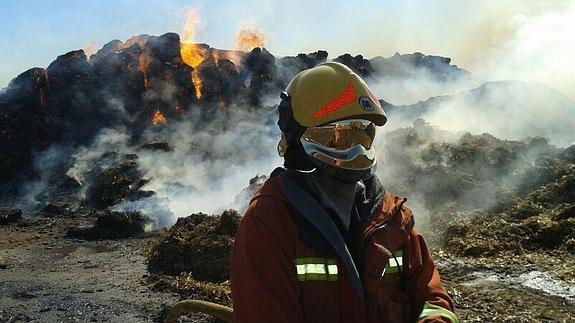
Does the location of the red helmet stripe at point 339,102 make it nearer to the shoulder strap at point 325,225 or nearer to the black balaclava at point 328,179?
the black balaclava at point 328,179

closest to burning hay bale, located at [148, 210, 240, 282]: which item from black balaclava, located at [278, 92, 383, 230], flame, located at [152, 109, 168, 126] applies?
black balaclava, located at [278, 92, 383, 230]

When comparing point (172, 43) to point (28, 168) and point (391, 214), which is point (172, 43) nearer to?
point (28, 168)

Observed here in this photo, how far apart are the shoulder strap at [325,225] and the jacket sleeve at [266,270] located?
0.08 meters

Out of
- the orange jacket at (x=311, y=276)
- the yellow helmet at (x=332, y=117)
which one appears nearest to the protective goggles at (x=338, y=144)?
the yellow helmet at (x=332, y=117)

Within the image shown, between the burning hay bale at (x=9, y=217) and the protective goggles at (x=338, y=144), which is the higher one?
the burning hay bale at (x=9, y=217)

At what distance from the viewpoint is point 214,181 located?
74.9ft

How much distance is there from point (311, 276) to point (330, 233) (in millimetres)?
200

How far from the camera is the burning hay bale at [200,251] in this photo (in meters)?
9.81

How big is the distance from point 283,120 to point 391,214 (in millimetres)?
712

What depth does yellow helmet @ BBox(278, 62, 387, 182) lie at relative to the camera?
221 centimetres

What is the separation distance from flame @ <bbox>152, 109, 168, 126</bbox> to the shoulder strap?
30.8 meters

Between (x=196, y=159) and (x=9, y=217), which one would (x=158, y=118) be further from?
(x=9, y=217)

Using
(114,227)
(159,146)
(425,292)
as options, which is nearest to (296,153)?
(425,292)

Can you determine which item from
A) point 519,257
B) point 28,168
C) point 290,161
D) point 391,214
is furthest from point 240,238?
point 28,168
